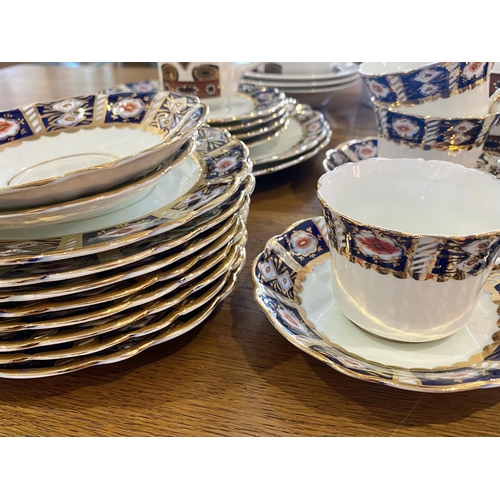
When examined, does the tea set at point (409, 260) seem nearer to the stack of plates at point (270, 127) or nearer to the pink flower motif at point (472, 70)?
the pink flower motif at point (472, 70)

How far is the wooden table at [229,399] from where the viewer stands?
0.37 meters

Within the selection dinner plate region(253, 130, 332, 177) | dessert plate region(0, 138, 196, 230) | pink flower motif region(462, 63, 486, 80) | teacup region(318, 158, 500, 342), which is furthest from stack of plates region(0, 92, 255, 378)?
pink flower motif region(462, 63, 486, 80)

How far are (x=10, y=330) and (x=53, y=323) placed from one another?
3cm

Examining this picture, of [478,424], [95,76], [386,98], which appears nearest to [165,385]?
[478,424]

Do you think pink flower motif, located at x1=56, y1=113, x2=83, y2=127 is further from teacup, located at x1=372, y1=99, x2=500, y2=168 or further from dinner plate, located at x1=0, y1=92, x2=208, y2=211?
teacup, located at x1=372, y1=99, x2=500, y2=168

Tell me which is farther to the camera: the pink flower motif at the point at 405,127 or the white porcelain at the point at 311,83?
the white porcelain at the point at 311,83

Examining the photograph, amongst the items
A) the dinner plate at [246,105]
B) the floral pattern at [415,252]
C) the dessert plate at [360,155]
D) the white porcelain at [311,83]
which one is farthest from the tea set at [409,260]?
the white porcelain at [311,83]

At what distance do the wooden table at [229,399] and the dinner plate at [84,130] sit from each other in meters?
0.21

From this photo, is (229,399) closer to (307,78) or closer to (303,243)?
(303,243)

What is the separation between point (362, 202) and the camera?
1.62ft

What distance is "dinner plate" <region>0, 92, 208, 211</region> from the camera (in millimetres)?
511

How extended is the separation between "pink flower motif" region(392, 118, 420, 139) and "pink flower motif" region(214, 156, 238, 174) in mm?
234

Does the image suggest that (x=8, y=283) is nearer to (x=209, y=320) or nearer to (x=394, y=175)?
(x=209, y=320)

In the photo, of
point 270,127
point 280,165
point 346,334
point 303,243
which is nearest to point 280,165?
point 280,165
